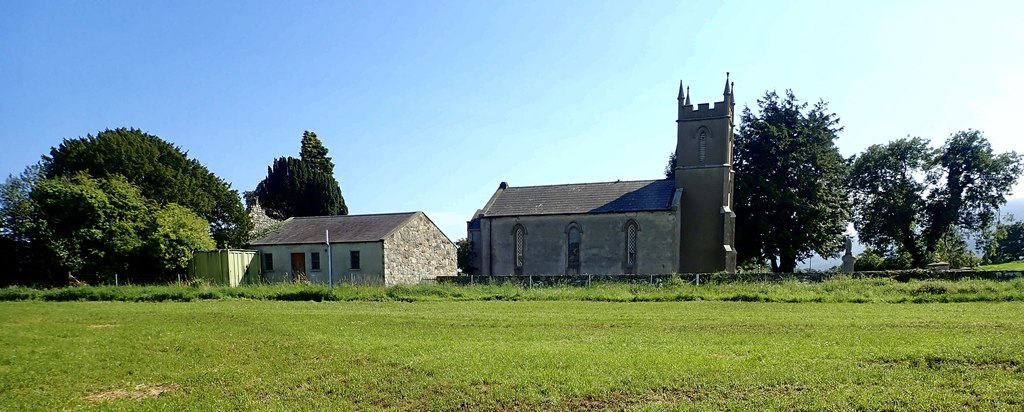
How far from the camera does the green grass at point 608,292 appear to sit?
20.2 m

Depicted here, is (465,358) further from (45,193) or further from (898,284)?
(45,193)

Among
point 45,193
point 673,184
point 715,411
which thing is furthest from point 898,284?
point 45,193

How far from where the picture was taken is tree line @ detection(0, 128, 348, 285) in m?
29.8

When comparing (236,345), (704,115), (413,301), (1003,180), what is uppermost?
(704,115)

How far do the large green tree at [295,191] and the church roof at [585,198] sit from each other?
21293 millimetres

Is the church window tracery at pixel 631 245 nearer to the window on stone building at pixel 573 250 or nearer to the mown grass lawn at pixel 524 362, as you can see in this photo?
the window on stone building at pixel 573 250

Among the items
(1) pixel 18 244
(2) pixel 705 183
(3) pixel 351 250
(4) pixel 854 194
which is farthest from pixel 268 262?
(4) pixel 854 194

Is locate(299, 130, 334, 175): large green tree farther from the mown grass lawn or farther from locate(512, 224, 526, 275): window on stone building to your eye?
the mown grass lawn

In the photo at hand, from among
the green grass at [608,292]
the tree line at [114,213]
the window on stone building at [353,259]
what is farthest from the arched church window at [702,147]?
the tree line at [114,213]

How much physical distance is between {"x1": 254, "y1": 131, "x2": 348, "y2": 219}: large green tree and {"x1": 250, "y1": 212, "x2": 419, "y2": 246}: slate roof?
1471cm

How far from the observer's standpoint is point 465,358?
936 centimetres

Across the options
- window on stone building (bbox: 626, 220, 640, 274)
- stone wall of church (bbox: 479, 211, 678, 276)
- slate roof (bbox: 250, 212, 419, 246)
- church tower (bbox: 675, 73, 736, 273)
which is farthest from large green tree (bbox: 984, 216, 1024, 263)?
slate roof (bbox: 250, 212, 419, 246)

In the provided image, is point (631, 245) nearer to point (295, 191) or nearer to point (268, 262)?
point (268, 262)

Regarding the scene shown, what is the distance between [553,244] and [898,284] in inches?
768
